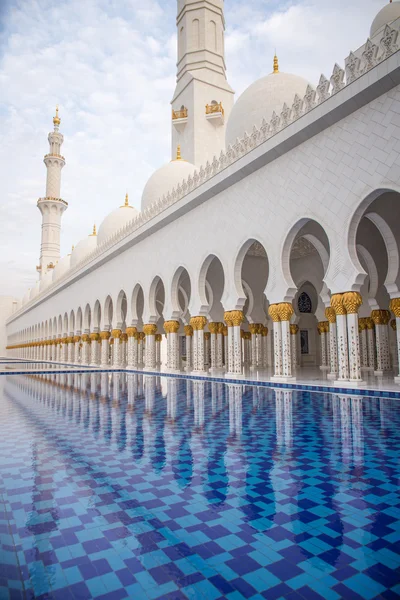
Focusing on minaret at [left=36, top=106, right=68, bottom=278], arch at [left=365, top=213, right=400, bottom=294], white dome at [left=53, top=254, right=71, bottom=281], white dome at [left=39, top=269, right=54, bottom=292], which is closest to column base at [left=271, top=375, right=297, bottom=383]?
arch at [left=365, top=213, right=400, bottom=294]

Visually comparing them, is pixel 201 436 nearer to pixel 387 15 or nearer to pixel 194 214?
pixel 194 214

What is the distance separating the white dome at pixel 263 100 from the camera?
9250 mm

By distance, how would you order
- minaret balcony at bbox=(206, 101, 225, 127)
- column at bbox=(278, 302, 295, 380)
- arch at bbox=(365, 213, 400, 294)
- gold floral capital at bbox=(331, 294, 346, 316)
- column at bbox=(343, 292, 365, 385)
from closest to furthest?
column at bbox=(343, 292, 365, 385) < gold floral capital at bbox=(331, 294, 346, 316) < arch at bbox=(365, 213, 400, 294) < column at bbox=(278, 302, 295, 380) < minaret balcony at bbox=(206, 101, 225, 127)

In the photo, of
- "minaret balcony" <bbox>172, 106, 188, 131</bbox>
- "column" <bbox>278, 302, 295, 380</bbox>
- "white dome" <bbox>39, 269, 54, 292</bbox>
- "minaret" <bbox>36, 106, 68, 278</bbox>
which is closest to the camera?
"column" <bbox>278, 302, 295, 380</bbox>

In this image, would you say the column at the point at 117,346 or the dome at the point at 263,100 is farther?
the column at the point at 117,346

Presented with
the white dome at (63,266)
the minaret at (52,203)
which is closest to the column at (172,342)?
the white dome at (63,266)

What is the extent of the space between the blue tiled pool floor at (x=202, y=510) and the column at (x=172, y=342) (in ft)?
21.5

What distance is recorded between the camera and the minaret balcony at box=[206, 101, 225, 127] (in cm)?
1527

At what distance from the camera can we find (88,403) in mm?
5465

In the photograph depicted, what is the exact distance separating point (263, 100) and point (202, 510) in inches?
372

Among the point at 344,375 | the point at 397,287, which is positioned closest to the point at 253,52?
the point at 397,287

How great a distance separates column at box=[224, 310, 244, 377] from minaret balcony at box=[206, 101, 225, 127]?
990 cm

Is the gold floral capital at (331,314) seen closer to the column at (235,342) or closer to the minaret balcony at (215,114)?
the column at (235,342)

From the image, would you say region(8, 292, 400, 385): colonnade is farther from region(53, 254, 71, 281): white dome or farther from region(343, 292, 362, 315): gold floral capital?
region(53, 254, 71, 281): white dome
